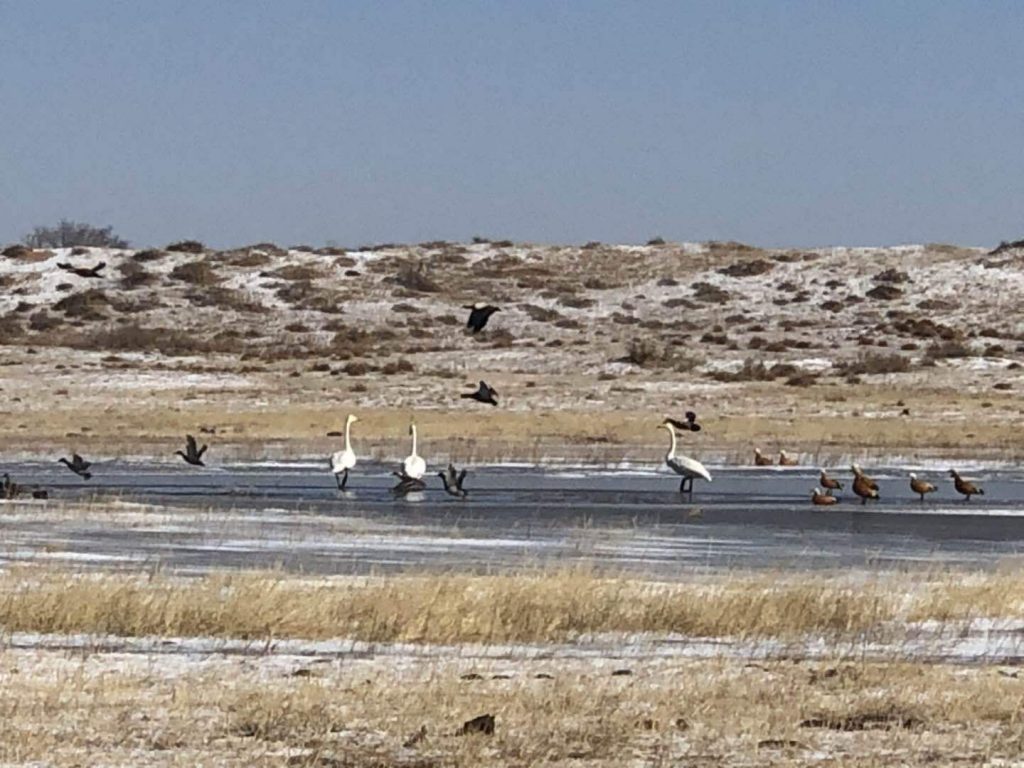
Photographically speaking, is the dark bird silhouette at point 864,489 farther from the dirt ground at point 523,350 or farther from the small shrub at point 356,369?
the small shrub at point 356,369

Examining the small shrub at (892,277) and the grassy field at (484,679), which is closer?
the grassy field at (484,679)

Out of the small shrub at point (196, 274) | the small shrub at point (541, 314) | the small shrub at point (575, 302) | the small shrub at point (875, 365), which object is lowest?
the small shrub at point (875, 365)

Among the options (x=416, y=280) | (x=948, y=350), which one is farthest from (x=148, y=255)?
(x=948, y=350)

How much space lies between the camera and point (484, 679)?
11.1 m

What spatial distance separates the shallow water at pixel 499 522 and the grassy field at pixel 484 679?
114 inches

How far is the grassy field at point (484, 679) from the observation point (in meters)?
9.07

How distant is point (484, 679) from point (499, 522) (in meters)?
12.0

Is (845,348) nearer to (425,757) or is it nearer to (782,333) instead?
(782,333)

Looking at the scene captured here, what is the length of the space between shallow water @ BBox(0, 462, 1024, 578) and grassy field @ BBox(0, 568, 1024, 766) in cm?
288

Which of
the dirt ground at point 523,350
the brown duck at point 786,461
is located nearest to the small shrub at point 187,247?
the dirt ground at point 523,350

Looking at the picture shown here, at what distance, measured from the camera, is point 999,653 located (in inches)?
492

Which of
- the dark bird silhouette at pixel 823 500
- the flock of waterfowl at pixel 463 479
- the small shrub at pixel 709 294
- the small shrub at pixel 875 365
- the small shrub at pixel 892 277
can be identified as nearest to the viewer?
the dark bird silhouette at pixel 823 500

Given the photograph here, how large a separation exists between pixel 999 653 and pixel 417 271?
66.9m

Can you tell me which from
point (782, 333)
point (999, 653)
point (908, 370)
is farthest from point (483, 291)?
point (999, 653)
